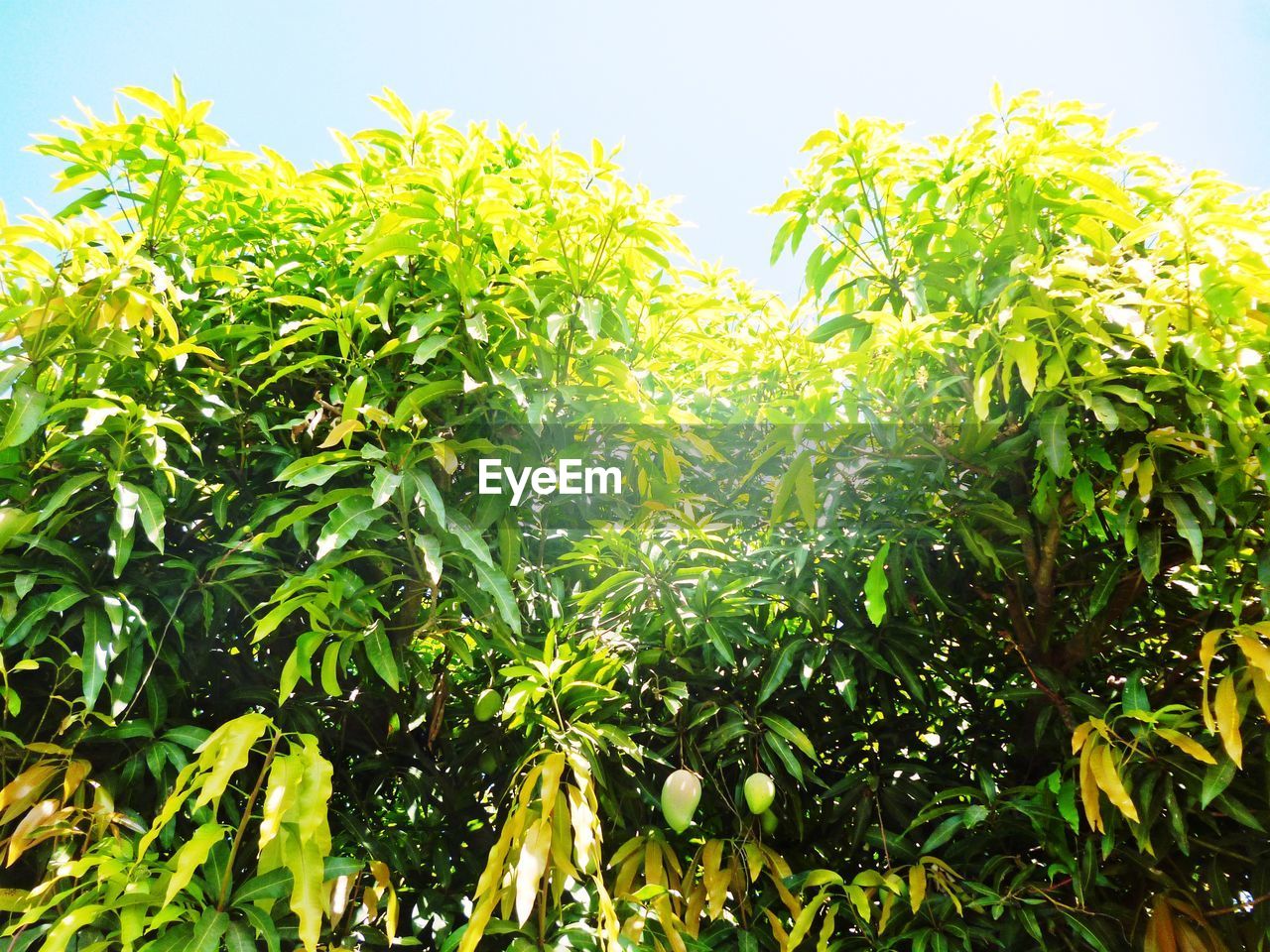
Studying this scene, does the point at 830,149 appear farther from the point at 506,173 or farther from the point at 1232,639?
the point at 1232,639

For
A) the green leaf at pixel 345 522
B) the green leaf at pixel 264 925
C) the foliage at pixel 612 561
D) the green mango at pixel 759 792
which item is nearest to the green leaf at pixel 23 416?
the foliage at pixel 612 561

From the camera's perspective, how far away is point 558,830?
110 centimetres

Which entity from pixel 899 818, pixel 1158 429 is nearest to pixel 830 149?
pixel 1158 429

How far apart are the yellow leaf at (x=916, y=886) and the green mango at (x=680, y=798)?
32 cm

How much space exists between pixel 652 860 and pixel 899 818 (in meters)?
0.39

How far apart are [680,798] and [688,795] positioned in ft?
0.04

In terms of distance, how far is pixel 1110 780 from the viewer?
1.12 meters

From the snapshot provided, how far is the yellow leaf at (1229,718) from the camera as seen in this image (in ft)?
3.42

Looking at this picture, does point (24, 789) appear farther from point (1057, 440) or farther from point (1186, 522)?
point (1186, 522)

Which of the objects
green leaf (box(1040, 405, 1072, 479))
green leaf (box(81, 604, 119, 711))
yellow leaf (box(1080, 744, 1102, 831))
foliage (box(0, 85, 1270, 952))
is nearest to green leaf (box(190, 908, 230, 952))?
foliage (box(0, 85, 1270, 952))

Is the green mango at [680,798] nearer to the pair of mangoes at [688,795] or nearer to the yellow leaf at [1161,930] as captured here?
the pair of mangoes at [688,795]

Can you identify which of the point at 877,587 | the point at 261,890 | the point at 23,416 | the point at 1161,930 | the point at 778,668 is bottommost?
the point at 1161,930

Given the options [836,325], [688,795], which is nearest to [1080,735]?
[688,795]

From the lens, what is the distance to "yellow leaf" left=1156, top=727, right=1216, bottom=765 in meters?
1.07
